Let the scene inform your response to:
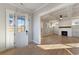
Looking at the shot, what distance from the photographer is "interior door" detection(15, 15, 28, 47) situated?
5750mm

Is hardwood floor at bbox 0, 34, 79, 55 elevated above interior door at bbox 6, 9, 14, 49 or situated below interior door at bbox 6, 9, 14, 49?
below

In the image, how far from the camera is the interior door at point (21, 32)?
5.75m

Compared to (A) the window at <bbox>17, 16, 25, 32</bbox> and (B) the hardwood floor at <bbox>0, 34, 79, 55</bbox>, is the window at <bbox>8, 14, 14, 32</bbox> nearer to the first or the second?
(A) the window at <bbox>17, 16, 25, 32</bbox>

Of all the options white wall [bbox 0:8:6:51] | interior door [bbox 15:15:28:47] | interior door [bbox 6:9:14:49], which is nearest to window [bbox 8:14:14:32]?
interior door [bbox 6:9:14:49]

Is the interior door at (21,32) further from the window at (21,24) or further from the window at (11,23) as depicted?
the window at (11,23)

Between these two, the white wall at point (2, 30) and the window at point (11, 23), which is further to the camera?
the window at point (11, 23)

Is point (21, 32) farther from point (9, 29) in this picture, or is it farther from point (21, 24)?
point (9, 29)

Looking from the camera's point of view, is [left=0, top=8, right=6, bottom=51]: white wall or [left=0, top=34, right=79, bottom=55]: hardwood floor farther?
[left=0, top=8, right=6, bottom=51]: white wall

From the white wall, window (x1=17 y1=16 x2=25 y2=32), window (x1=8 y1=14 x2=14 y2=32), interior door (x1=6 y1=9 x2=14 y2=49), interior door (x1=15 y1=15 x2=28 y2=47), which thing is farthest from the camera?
window (x1=17 y1=16 x2=25 y2=32)

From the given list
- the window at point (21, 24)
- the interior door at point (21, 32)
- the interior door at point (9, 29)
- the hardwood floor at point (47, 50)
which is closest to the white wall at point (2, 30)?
the interior door at point (9, 29)

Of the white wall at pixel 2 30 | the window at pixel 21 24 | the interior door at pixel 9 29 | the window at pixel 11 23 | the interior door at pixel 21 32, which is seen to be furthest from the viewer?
the window at pixel 21 24

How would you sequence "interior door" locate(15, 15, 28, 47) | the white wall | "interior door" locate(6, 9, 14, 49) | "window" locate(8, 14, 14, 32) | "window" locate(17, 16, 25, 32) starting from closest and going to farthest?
the white wall < "interior door" locate(6, 9, 14, 49) < "window" locate(8, 14, 14, 32) < "interior door" locate(15, 15, 28, 47) < "window" locate(17, 16, 25, 32)
